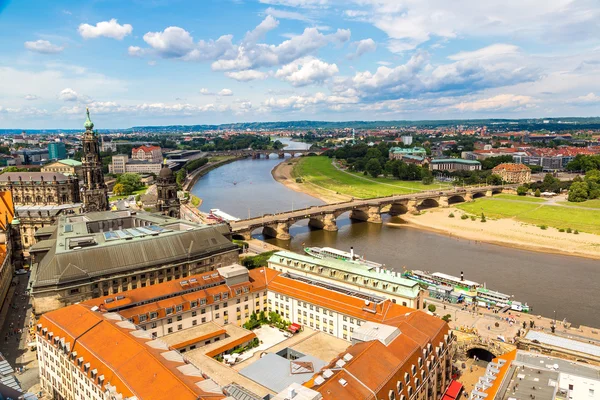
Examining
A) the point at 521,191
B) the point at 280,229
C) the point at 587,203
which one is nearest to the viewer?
the point at 280,229

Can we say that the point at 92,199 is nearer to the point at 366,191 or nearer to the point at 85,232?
the point at 85,232

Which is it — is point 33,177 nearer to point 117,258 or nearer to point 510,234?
point 117,258

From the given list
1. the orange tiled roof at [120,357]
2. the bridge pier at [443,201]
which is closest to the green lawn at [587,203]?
the bridge pier at [443,201]

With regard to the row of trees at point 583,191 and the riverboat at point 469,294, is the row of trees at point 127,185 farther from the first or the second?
the row of trees at point 583,191

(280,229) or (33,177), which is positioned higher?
(33,177)

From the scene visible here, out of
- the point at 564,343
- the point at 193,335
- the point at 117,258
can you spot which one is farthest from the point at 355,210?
the point at 193,335

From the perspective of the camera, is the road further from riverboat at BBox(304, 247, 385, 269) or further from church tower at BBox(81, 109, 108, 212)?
riverboat at BBox(304, 247, 385, 269)

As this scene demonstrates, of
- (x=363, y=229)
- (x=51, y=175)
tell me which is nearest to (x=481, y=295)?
(x=363, y=229)

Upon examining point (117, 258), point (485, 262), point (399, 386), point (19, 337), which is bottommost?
point (485, 262)
